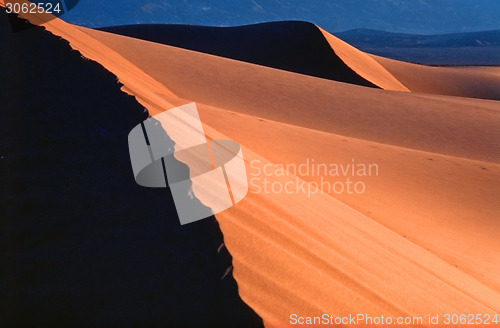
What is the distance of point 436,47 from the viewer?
88.9 metres

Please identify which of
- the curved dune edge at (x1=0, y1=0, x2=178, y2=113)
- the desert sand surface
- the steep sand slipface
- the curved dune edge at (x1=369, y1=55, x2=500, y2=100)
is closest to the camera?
the desert sand surface

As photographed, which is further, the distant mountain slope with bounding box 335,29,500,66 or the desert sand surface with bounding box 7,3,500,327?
the distant mountain slope with bounding box 335,29,500,66

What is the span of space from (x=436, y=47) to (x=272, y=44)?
6667cm

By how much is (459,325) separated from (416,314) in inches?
13.6

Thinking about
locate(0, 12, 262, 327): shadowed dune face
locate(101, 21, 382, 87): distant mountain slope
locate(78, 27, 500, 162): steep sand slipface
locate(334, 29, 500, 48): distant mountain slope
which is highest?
locate(0, 12, 262, 327): shadowed dune face

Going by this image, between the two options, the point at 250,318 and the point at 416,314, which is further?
the point at 416,314

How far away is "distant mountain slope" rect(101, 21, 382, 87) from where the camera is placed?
25.8m

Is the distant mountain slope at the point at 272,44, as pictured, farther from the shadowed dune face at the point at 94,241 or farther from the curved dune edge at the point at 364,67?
the shadowed dune face at the point at 94,241

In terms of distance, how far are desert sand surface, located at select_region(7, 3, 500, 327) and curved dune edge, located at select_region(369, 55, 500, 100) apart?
16.6 metres

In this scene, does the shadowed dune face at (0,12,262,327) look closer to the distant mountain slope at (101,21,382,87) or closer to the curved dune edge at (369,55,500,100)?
the distant mountain slope at (101,21,382,87)

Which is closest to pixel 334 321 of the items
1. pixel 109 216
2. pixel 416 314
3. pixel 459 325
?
pixel 416 314

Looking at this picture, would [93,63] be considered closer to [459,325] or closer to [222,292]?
[222,292]

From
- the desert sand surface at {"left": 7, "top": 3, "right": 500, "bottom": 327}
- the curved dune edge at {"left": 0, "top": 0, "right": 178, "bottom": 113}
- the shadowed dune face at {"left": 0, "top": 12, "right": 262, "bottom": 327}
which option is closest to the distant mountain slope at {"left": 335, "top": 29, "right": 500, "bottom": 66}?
the desert sand surface at {"left": 7, "top": 3, "right": 500, "bottom": 327}

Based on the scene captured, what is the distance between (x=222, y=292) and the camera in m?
2.34
